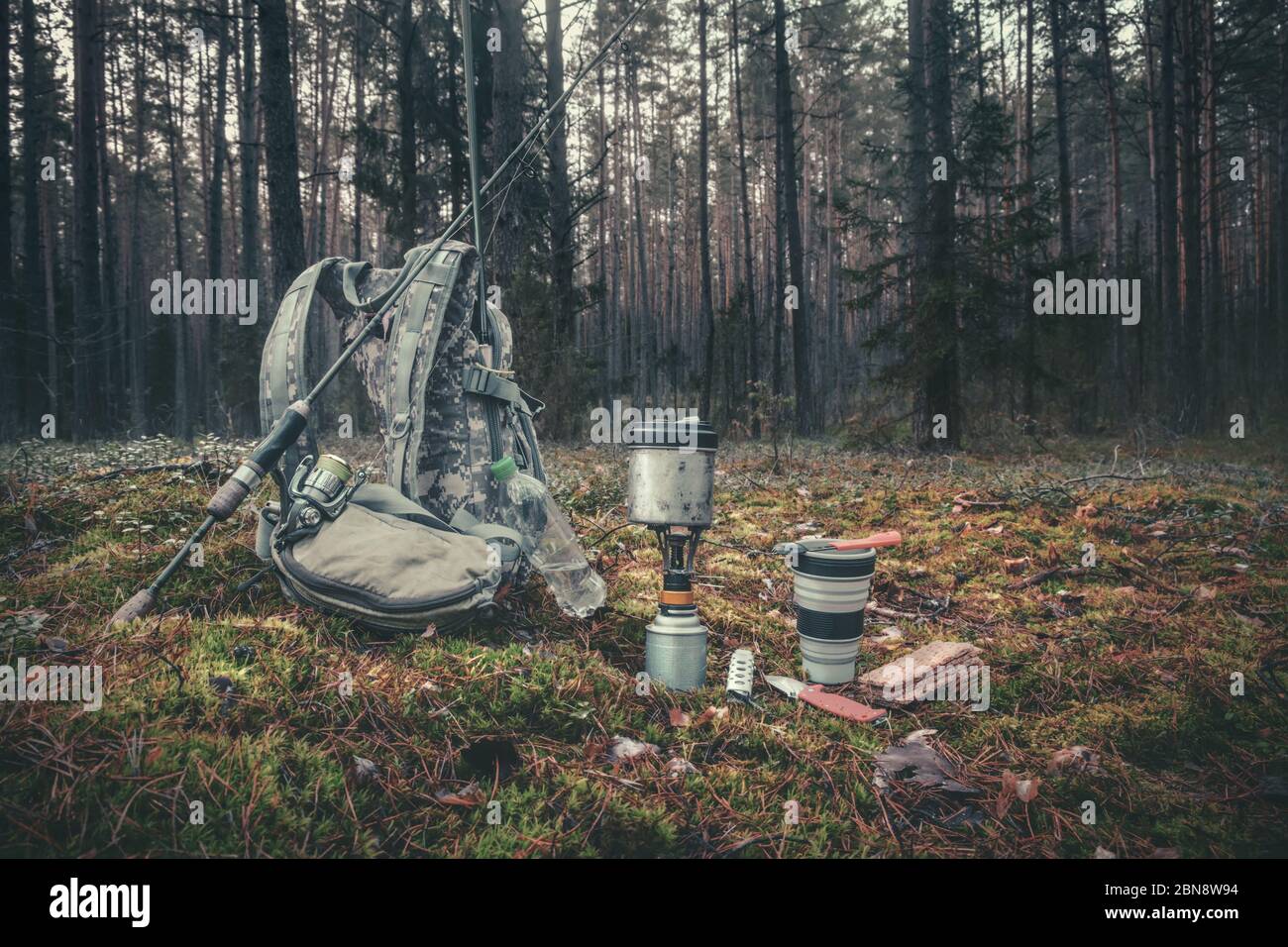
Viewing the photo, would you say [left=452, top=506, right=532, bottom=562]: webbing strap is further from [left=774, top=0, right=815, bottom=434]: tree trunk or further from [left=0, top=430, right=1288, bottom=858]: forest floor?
[left=774, top=0, right=815, bottom=434]: tree trunk

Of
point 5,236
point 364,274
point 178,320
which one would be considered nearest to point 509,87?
point 364,274

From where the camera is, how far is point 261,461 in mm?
2477

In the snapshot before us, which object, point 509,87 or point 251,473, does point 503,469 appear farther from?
point 509,87

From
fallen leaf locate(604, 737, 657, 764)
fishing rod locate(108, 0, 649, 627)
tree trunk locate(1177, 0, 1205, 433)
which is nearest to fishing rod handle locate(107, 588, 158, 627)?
fishing rod locate(108, 0, 649, 627)

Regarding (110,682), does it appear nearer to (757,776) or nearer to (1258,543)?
(757,776)

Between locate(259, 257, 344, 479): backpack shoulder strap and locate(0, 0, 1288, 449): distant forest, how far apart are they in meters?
1.33

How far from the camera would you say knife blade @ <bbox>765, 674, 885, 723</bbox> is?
9.31 feet

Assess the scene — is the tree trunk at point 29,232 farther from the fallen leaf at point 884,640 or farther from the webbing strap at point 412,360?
the fallen leaf at point 884,640

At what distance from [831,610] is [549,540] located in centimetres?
134

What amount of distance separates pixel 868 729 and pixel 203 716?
227cm

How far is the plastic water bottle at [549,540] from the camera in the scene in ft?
10.4

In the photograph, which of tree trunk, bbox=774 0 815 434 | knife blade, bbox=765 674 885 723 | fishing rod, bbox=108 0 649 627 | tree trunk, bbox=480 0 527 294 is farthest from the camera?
tree trunk, bbox=774 0 815 434

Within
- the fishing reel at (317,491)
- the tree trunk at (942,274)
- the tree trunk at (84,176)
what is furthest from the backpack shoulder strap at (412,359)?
the tree trunk at (84,176)
